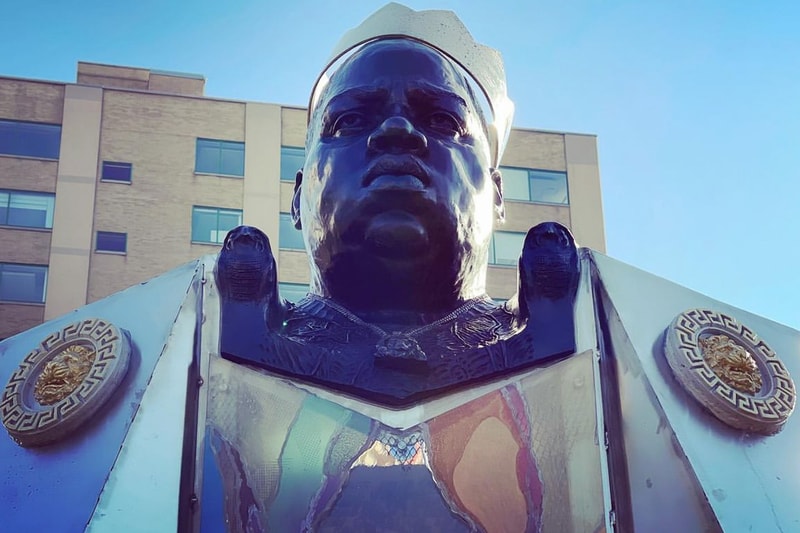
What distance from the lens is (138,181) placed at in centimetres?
2750

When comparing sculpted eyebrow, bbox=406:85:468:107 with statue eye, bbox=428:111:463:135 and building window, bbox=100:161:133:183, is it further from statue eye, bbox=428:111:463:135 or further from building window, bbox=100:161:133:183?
building window, bbox=100:161:133:183

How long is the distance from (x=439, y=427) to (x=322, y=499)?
1.47ft

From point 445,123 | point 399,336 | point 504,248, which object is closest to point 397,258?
point 399,336

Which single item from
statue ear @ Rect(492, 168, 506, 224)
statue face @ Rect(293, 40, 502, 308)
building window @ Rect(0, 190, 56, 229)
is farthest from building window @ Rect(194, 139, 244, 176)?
statue face @ Rect(293, 40, 502, 308)

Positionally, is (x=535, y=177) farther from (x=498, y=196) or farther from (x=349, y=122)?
(x=349, y=122)

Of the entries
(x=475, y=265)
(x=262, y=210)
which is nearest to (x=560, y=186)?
(x=262, y=210)

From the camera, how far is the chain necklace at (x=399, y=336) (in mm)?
3357

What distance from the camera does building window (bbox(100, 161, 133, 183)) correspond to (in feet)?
90.6

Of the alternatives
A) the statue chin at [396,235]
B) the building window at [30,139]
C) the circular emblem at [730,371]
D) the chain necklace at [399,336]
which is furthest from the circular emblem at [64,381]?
the building window at [30,139]

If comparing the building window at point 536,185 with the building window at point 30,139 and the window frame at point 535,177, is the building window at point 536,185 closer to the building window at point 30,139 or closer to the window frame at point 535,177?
the window frame at point 535,177

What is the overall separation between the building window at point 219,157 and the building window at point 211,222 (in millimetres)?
1133

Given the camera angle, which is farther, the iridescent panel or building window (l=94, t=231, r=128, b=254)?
building window (l=94, t=231, r=128, b=254)

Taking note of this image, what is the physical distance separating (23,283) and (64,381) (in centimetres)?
2493

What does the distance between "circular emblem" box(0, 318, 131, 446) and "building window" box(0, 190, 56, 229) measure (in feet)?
82.8
